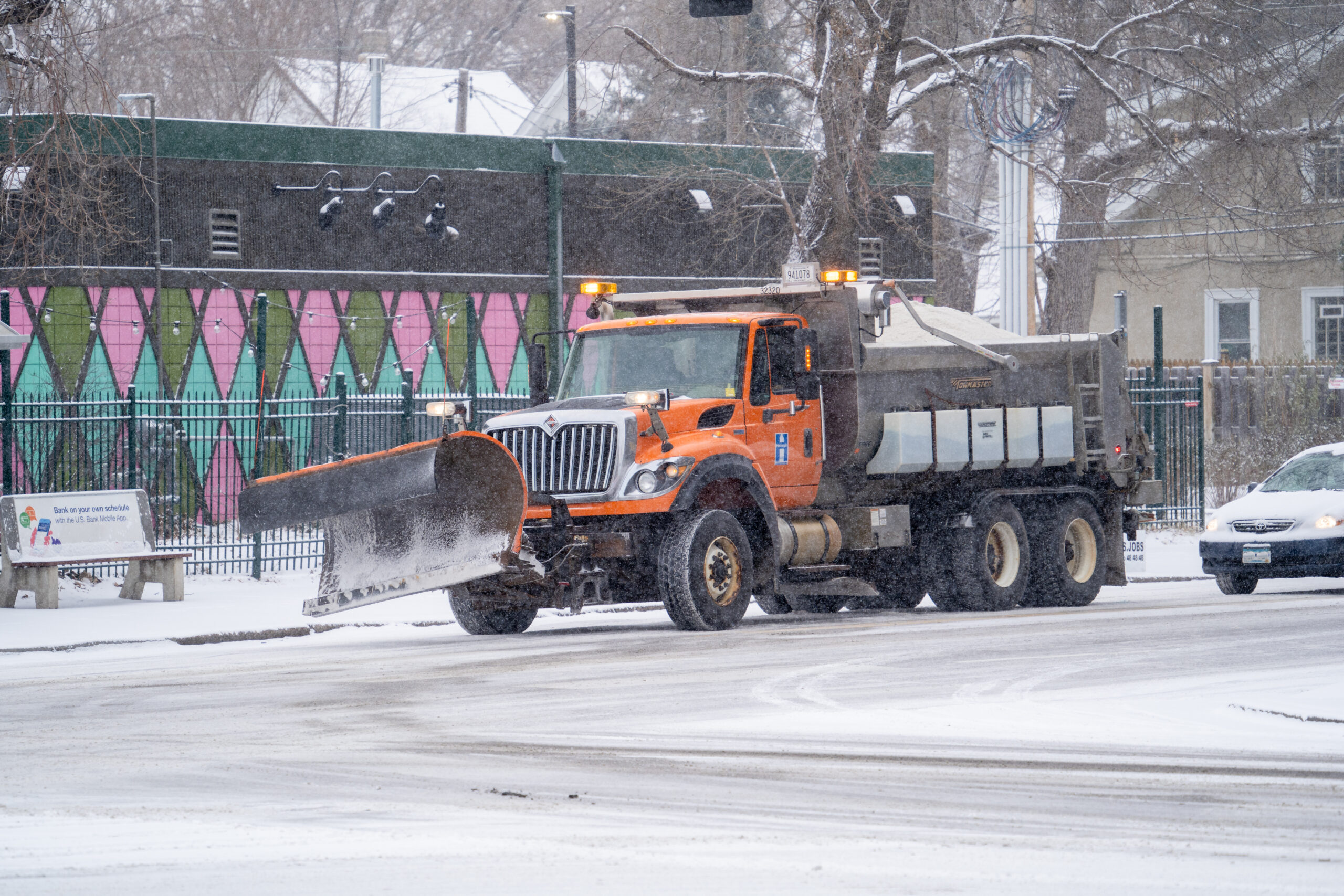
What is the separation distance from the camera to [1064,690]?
1223 centimetres

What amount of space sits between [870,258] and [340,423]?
1986cm

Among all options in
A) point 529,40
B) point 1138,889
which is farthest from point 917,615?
point 529,40

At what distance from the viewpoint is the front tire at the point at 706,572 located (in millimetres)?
16016

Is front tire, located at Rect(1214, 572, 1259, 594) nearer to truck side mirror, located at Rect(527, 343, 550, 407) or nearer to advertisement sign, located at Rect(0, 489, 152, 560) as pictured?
truck side mirror, located at Rect(527, 343, 550, 407)

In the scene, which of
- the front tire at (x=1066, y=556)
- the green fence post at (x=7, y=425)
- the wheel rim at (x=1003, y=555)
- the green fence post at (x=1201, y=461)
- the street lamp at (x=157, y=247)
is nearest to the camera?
the wheel rim at (x=1003, y=555)

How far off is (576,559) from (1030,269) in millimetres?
12719

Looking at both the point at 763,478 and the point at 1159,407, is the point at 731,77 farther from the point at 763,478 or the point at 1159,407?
→ the point at 763,478

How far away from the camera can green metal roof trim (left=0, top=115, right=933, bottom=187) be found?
33.2 metres

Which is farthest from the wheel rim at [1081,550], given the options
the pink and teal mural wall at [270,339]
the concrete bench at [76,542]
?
the pink and teal mural wall at [270,339]

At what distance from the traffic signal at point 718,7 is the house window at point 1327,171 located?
1648cm

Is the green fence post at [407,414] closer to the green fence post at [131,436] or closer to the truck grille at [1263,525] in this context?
the green fence post at [131,436]

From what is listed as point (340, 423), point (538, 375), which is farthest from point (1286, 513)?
point (340, 423)

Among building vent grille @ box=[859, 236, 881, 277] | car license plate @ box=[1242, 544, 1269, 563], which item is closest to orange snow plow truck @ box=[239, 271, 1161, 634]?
car license plate @ box=[1242, 544, 1269, 563]

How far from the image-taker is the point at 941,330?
1939 cm
